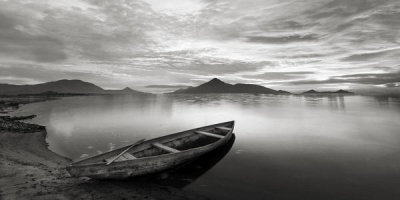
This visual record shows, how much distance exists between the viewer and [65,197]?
24.4 feet

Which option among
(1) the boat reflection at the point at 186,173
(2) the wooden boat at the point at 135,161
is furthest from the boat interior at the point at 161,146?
(1) the boat reflection at the point at 186,173

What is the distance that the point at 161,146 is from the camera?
38.4ft

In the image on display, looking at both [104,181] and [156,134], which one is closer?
[104,181]

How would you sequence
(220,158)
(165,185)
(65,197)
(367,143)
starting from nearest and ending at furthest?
1. (65,197)
2. (165,185)
3. (220,158)
4. (367,143)

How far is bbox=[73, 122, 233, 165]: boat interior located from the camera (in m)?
9.44

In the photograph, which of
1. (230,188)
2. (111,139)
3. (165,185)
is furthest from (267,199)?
(111,139)

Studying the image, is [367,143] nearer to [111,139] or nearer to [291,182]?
[291,182]

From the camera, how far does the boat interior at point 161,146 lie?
9.44 m

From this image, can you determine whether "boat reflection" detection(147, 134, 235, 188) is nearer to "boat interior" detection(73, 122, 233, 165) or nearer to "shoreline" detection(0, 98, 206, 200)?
"shoreline" detection(0, 98, 206, 200)

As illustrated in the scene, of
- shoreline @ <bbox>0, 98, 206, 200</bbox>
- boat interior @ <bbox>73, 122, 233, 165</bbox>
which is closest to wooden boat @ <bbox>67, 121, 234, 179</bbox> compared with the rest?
boat interior @ <bbox>73, 122, 233, 165</bbox>

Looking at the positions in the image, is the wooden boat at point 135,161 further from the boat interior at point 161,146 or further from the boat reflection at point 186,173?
the boat reflection at point 186,173

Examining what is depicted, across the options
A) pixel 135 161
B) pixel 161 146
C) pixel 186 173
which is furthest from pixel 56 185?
pixel 186 173

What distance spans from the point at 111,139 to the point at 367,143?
2347cm

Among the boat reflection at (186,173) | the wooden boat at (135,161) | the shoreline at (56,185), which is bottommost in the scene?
the boat reflection at (186,173)
